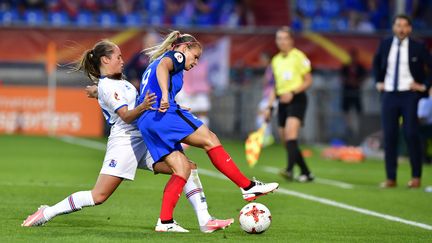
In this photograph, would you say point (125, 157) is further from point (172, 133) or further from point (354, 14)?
point (354, 14)

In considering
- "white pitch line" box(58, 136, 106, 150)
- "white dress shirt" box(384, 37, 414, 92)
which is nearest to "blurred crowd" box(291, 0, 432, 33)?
"white pitch line" box(58, 136, 106, 150)

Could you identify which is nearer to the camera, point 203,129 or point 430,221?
point 203,129

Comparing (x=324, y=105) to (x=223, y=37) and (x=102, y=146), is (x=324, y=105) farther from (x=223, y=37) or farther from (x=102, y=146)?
(x=102, y=146)

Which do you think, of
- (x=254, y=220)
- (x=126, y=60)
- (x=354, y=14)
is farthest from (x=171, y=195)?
(x=354, y=14)

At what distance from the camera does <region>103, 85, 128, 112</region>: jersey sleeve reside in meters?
8.40

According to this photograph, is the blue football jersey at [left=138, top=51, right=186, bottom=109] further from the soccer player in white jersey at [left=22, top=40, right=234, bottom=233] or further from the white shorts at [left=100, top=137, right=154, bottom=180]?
the white shorts at [left=100, top=137, right=154, bottom=180]

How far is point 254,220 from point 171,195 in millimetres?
702

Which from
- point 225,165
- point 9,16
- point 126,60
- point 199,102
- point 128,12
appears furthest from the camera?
point 128,12

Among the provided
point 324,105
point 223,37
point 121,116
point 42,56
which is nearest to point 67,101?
point 42,56

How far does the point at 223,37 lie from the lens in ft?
88.4

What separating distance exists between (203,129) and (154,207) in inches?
92.4

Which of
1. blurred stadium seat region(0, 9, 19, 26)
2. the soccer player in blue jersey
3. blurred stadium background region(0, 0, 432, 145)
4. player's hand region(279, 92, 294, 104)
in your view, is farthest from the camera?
blurred stadium seat region(0, 9, 19, 26)

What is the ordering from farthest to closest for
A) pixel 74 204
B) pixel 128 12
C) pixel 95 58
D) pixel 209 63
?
1. pixel 128 12
2. pixel 209 63
3. pixel 95 58
4. pixel 74 204

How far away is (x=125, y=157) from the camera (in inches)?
335
